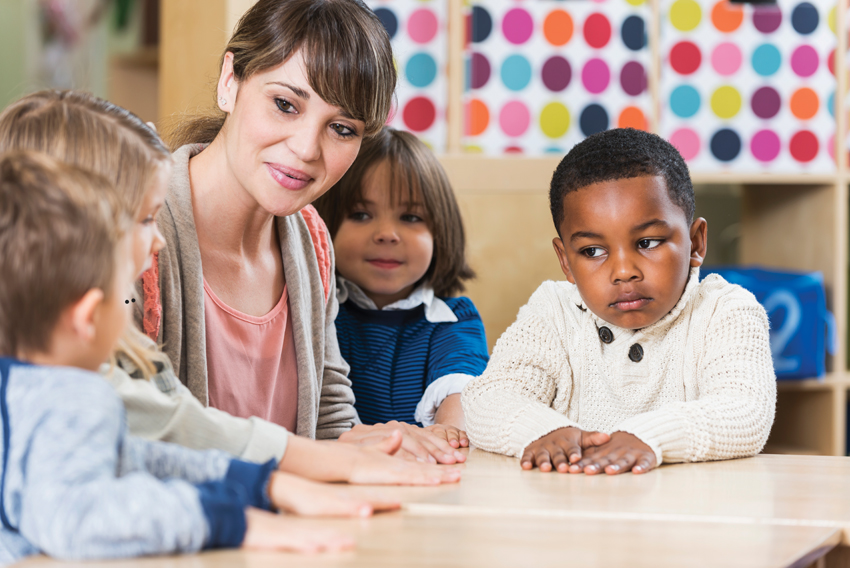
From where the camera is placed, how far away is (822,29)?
2.36 m

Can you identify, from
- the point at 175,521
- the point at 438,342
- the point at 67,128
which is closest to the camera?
the point at 175,521

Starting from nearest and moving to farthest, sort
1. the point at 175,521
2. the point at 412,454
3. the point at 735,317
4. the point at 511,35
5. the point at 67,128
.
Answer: the point at 175,521
the point at 67,128
the point at 412,454
the point at 735,317
the point at 511,35

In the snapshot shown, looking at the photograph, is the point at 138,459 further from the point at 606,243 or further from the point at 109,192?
the point at 606,243

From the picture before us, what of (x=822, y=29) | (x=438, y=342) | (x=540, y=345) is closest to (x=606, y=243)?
(x=540, y=345)

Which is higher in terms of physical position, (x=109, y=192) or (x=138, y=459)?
(x=109, y=192)

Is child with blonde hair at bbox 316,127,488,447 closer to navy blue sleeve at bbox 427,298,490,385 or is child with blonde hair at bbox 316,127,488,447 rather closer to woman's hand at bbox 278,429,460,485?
navy blue sleeve at bbox 427,298,490,385

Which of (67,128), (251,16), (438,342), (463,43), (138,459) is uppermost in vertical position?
(463,43)

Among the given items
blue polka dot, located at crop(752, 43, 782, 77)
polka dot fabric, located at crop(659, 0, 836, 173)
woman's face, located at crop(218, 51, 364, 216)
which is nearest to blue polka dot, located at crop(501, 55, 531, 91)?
polka dot fabric, located at crop(659, 0, 836, 173)

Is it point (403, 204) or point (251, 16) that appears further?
point (403, 204)

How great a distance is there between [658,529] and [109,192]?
0.51 meters

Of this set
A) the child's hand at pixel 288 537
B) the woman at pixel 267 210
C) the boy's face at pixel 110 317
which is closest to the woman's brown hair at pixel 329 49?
the woman at pixel 267 210

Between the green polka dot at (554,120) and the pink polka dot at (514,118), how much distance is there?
1.8 inches

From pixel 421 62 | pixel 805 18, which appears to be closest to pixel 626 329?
pixel 421 62

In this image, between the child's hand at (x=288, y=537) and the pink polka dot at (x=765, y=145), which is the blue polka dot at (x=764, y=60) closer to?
the pink polka dot at (x=765, y=145)
